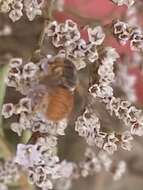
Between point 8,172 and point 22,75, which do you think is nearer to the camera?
point 22,75

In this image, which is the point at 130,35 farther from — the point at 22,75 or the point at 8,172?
the point at 8,172

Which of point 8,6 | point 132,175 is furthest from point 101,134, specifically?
point 132,175

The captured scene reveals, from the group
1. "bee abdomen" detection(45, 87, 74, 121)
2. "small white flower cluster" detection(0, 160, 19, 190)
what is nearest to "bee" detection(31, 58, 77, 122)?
"bee abdomen" detection(45, 87, 74, 121)

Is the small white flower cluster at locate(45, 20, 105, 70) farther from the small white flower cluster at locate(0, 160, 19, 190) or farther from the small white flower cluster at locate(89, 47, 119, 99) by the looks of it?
the small white flower cluster at locate(0, 160, 19, 190)

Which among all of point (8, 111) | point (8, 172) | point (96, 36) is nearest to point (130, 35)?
point (96, 36)

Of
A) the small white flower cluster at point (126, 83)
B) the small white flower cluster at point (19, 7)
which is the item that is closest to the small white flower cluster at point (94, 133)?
the small white flower cluster at point (19, 7)

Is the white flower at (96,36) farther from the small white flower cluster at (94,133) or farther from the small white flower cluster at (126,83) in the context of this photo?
the small white flower cluster at (126,83)
